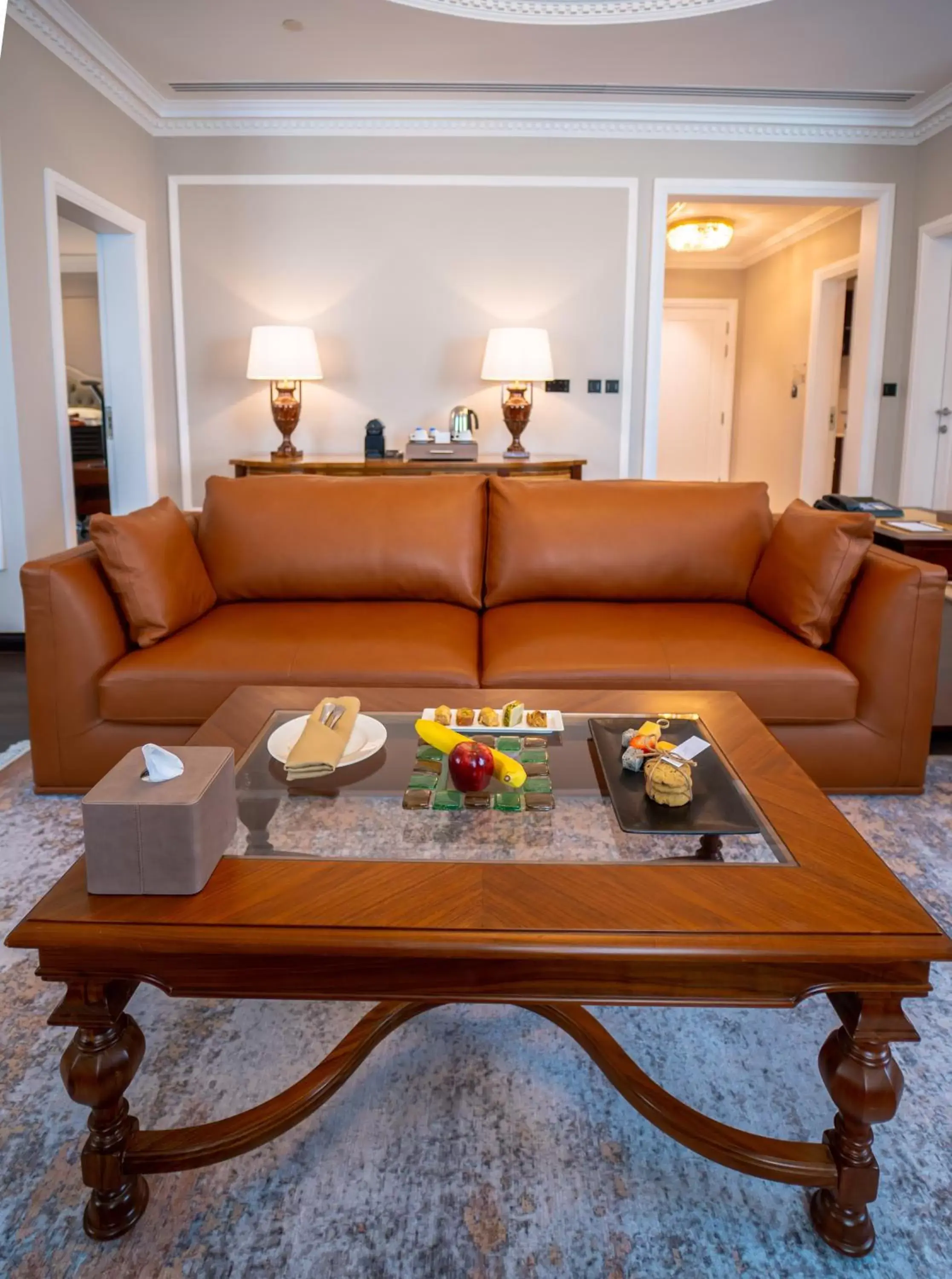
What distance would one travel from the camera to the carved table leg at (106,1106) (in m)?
1.21

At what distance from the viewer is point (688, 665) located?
260 centimetres

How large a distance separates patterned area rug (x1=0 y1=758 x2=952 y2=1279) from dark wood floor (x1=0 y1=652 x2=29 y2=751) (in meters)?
1.52

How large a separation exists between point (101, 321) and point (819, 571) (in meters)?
4.33

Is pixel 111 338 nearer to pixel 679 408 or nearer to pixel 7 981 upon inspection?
pixel 7 981

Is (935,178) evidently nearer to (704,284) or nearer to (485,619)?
(704,284)

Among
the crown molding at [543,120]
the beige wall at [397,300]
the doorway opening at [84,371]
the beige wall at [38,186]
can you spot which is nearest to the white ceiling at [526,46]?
the crown molding at [543,120]

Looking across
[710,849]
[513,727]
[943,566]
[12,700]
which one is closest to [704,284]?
[943,566]

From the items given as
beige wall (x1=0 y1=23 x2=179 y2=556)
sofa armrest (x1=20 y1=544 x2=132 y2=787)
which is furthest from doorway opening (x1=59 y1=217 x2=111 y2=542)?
sofa armrest (x1=20 y1=544 x2=132 y2=787)

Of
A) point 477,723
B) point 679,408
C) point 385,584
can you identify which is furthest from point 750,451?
point 477,723

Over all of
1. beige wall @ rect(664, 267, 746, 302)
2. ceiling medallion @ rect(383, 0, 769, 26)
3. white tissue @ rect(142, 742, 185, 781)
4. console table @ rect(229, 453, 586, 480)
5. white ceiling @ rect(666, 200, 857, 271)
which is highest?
ceiling medallion @ rect(383, 0, 769, 26)

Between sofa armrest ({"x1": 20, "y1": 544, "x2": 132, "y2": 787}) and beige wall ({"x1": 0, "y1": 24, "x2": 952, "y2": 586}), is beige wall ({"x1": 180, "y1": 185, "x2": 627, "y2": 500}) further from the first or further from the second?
sofa armrest ({"x1": 20, "y1": 544, "x2": 132, "y2": 787})

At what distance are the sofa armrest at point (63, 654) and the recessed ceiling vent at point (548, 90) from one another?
3.67 meters

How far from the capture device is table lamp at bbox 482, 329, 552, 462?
16.8 feet

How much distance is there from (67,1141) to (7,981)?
0.49 meters
